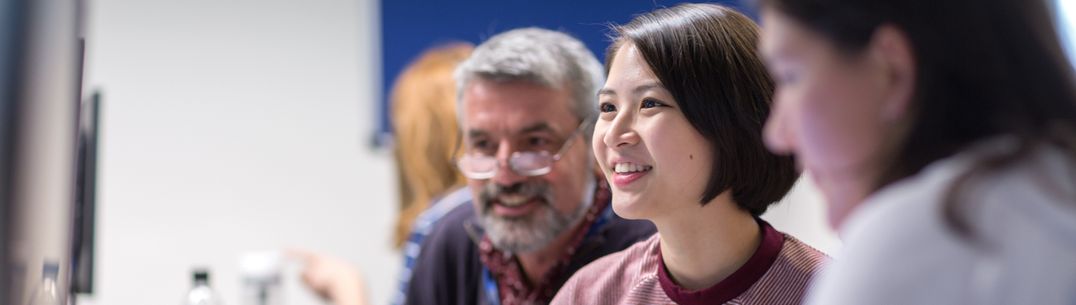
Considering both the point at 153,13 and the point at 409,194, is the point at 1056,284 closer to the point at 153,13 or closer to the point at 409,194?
the point at 409,194

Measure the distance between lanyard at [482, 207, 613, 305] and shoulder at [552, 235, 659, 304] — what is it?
1.29ft

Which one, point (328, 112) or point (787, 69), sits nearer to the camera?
point (787, 69)

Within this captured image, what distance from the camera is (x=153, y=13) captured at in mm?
4250

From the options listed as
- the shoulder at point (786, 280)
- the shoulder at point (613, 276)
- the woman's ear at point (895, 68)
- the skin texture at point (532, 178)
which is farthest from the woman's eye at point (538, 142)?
the woman's ear at point (895, 68)

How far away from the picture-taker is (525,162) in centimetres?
206

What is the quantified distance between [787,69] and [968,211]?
0.58 feet

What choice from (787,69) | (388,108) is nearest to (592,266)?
(787,69)

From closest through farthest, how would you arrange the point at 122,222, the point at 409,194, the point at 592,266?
the point at 592,266, the point at 409,194, the point at 122,222

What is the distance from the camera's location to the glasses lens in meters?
2.05

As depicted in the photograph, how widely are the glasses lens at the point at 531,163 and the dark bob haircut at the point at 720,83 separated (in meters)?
0.57

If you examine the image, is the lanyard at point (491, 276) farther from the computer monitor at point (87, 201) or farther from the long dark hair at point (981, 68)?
the long dark hair at point (981, 68)

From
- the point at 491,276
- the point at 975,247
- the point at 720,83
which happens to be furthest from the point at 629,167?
the point at 975,247

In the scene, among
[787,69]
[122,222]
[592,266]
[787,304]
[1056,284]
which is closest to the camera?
Result: [1056,284]

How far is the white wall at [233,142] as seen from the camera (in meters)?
4.20
